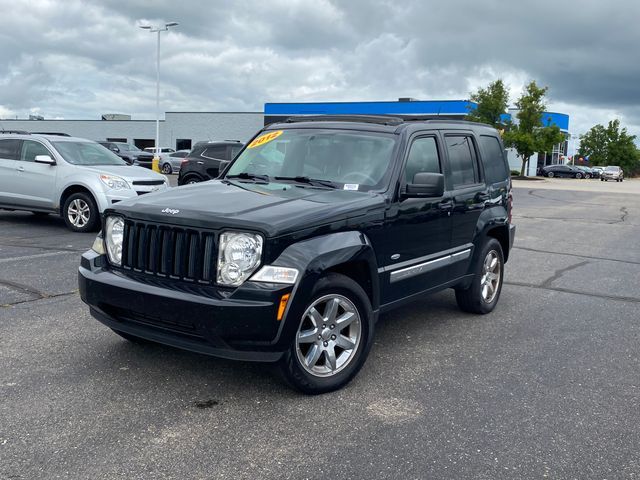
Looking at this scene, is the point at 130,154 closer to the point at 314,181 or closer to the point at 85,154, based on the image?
the point at 85,154

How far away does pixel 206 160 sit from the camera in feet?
58.2

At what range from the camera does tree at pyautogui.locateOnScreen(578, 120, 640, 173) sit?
88.0 m

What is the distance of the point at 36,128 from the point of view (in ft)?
254

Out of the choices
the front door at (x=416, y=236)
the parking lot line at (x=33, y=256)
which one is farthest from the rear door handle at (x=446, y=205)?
the parking lot line at (x=33, y=256)

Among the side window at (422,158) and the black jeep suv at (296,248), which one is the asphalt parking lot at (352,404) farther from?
the side window at (422,158)

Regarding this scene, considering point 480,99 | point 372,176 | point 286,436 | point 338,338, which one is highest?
Answer: point 480,99

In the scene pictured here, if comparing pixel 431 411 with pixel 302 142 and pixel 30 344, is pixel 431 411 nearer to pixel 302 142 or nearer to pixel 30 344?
pixel 302 142

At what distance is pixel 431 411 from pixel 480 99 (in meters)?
51.1

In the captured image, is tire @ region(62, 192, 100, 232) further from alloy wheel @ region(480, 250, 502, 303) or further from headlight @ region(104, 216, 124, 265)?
alloy wheel @ region(480, 250, 502, 303)

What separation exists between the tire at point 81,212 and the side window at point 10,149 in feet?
5.57

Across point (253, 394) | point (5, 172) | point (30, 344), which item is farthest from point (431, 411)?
point (5, 172)

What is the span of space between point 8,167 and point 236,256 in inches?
383

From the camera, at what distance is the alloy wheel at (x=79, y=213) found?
11.1 meters

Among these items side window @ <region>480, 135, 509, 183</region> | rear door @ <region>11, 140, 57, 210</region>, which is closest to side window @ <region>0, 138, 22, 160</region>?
rear door @ <region>11, 140, 57, 210</region>
